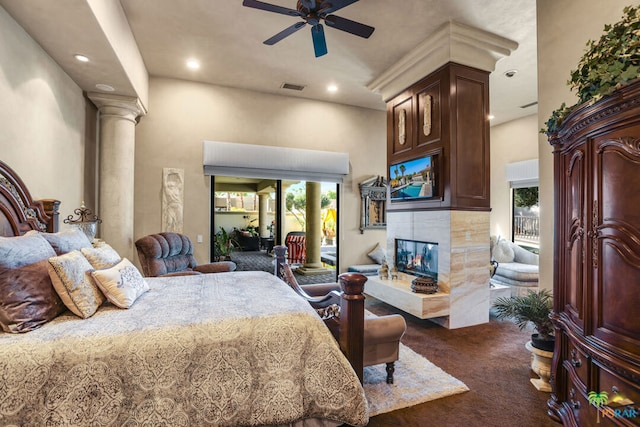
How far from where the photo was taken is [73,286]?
68.8 inches

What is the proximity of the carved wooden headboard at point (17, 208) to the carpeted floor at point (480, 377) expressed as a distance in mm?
3014

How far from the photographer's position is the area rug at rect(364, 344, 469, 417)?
2152mm

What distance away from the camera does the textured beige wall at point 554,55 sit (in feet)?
7.59

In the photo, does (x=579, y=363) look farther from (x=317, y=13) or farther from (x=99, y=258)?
(x=317, y=13)

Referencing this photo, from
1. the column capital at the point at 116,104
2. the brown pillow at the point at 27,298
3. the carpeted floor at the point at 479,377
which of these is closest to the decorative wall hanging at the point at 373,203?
the carpeted floor at the point at 479,377

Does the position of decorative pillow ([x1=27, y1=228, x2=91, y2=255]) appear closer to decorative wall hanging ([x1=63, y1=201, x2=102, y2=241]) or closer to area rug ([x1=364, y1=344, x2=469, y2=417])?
decorative wall hanging ([x1=63, y1=201, x2=102, y2=241])

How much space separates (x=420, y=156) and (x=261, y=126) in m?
2.74

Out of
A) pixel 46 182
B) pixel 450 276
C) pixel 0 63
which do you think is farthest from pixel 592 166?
pixel 46 182

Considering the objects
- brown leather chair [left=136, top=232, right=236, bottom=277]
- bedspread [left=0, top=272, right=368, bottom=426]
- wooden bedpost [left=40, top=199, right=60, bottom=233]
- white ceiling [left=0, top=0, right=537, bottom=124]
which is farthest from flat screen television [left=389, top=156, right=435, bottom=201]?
wooden bedpost [left=40, top=199, right=60, bottom=233]

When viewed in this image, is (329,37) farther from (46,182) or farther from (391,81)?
(46,182)

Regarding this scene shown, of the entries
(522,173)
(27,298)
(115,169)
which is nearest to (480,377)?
(27,298)

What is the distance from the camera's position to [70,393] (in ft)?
4.36

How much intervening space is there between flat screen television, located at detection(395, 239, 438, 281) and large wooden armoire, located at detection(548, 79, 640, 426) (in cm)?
207

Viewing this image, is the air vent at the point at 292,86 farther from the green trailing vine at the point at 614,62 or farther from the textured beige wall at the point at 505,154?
the textured beige wall at the point at 505,154
